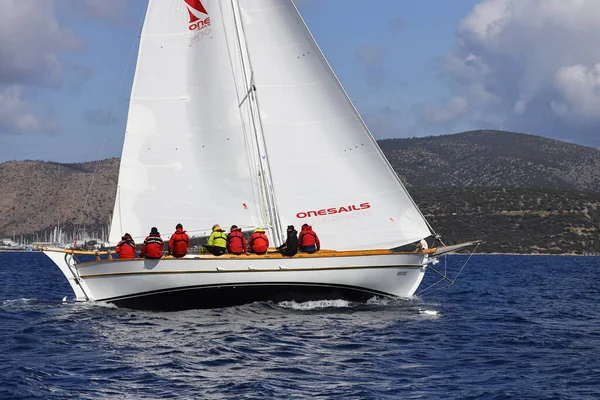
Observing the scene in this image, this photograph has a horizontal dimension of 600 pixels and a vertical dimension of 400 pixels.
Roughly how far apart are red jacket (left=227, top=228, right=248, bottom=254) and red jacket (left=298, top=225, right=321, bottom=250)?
154 cm

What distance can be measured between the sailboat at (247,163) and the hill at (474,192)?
84030mm

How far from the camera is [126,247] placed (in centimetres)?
2531

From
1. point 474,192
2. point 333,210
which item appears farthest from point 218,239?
point 474,192

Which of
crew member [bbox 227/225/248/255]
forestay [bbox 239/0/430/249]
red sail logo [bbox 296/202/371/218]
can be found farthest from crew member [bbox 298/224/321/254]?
crew member [bbox 227/225/248/255]

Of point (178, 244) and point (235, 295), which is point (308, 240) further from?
point (178, 244)

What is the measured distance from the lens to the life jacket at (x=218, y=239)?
24578mm

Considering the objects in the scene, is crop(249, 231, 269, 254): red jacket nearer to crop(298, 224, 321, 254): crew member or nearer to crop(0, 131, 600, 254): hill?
crop(298, 224, 321, 254): crew member

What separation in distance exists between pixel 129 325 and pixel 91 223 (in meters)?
143

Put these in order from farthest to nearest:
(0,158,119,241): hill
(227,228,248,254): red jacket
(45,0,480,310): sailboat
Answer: (0,158,119,241): hill
(45,0,480,310): sailboat
(227,228,248,254): red jacket

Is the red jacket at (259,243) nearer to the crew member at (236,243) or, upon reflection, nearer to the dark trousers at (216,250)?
the crew member at (236,243)

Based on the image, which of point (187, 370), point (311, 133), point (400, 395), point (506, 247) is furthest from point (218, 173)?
point (506, 247)

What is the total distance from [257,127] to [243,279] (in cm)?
487

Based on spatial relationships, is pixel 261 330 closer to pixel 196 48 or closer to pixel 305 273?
pixel 305 273

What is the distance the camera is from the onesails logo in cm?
2680
